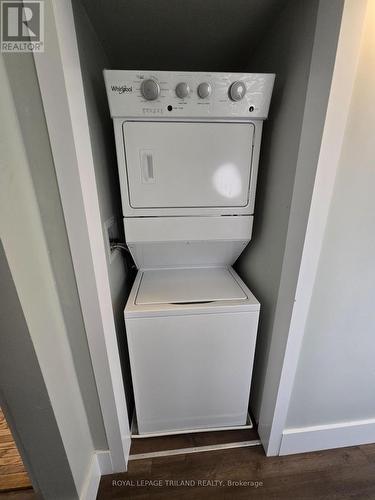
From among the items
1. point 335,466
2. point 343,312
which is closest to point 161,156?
point 343,312

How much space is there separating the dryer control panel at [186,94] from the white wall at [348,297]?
0.36 meters

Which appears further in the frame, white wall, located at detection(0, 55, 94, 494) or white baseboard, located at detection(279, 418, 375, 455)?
white baseboard, located at detection(279, 418, 375, 455)

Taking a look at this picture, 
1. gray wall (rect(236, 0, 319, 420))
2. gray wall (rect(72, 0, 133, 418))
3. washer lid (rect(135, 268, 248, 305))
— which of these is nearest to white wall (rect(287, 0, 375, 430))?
gray wall (rect(236, 0, 319, 420))

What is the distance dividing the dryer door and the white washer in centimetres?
46

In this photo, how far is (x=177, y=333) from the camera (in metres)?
1.09

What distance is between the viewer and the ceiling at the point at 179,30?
888 millimetres

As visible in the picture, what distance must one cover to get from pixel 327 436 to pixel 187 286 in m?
1.19

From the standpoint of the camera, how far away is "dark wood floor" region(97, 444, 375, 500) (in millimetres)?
1098

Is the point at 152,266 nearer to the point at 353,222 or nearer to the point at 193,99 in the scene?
the point at 193,99

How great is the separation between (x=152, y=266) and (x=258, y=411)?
1.11m

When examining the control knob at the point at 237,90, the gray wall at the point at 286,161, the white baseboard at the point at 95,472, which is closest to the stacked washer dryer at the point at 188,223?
the control knob at the point at 237,90

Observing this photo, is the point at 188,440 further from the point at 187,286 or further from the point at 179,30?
the point at 179,30

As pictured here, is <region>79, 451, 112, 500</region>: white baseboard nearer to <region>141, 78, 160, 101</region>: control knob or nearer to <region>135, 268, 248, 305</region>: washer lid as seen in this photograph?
<region>135, 268, 248, 305</region>: washer lid

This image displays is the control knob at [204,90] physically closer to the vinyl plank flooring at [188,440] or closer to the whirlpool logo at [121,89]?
the whirlpool logo at [121,89]
